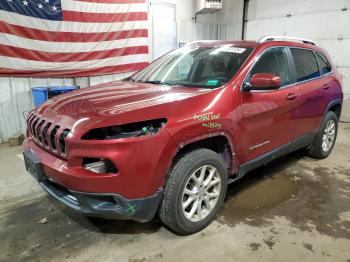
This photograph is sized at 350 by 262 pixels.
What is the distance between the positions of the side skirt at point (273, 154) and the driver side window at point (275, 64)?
27.7 inches

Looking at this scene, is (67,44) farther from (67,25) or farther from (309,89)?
(309,89)

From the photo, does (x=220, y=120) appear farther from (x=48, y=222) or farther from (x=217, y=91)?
(x=48, y=222)

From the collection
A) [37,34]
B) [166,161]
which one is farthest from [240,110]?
[37,34]

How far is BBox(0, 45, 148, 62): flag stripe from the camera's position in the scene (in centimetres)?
502

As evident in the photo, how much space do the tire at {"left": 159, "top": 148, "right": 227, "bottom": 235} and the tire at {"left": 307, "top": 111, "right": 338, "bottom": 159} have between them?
7.07ft

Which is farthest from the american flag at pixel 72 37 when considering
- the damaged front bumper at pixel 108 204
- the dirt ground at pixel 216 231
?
the damaged front bumper at pixel 108 204

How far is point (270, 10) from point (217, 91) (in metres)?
6.70

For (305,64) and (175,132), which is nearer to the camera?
(175,132)

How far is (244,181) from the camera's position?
139 inches

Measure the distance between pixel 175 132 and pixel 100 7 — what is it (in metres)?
4.82

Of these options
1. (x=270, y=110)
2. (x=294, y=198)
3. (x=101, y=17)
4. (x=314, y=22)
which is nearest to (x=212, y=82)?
(x=270, y=110)

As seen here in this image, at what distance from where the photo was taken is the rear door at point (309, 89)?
11.1ft

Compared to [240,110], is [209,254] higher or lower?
lower

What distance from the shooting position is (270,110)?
2.85 meters
